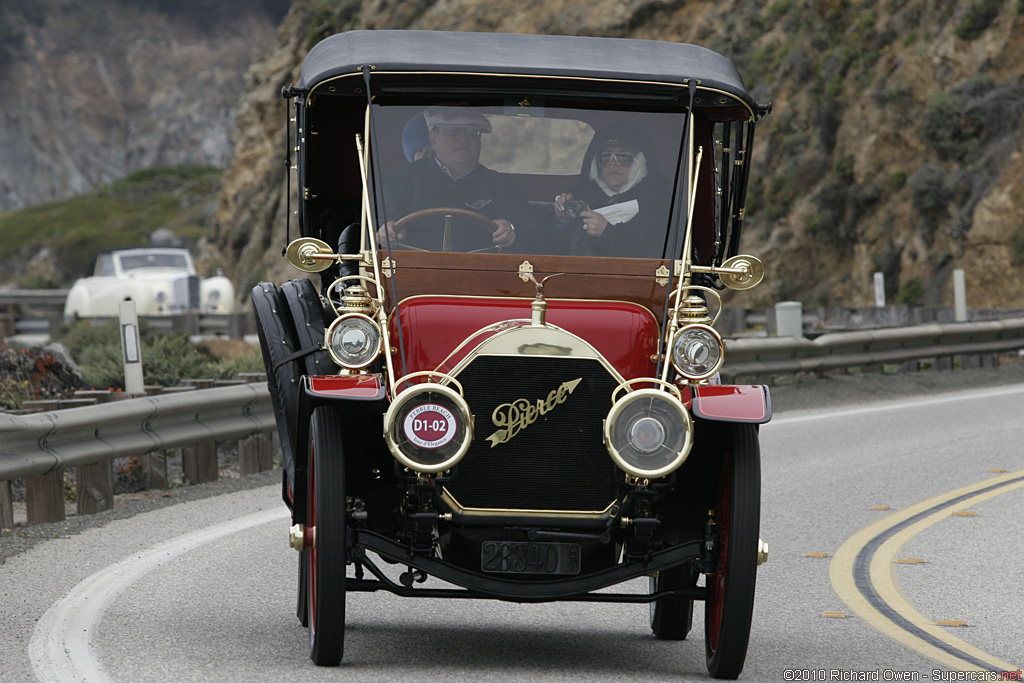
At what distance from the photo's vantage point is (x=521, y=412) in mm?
5094

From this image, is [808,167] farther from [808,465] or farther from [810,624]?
[810,624]

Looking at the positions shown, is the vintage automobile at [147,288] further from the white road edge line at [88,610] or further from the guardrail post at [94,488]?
the white road edge line at [88,610]

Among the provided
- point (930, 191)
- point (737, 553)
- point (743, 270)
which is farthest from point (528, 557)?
point (930, 191)

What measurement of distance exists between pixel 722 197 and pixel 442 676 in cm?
265

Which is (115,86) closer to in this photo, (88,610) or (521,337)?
(88,610)

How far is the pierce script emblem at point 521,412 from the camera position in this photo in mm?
5086

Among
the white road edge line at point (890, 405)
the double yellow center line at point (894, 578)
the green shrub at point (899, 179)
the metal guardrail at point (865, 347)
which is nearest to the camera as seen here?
the double yellow center line at point (894, 578)

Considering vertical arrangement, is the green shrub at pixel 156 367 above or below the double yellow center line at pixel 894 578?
above

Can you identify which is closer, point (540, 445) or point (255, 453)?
point (540, 445)

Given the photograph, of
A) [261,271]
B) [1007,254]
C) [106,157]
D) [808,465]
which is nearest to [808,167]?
[1007,254]

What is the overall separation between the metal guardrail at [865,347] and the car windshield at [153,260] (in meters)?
18.7

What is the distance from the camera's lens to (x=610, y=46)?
20.1ft

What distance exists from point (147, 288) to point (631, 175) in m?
25.3

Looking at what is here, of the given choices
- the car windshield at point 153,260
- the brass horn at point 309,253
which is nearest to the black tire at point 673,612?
the brass horn at point 309,253
